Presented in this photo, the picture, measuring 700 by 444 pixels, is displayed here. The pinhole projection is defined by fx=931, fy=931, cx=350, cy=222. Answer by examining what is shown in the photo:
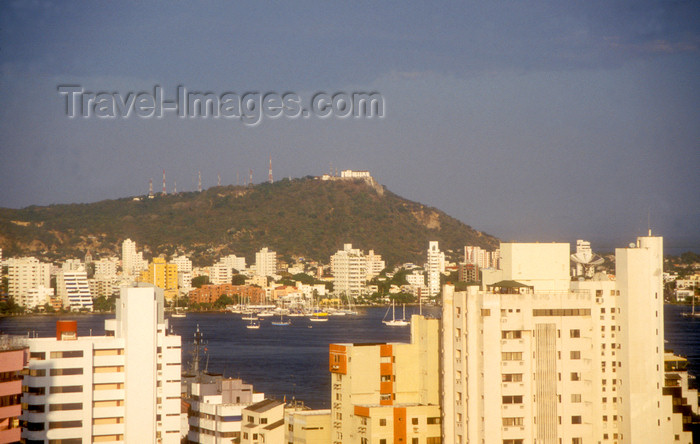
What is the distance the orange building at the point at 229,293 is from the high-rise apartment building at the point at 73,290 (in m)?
6.00

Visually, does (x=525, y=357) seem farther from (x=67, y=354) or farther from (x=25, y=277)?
(x=25, y=277)

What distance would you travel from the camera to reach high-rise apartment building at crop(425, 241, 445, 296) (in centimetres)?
4588

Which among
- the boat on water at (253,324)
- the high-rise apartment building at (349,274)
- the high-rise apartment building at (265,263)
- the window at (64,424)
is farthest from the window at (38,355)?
the high-rise apartment building at (265,263)

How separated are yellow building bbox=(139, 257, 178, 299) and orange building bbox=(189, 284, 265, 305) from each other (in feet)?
3.49

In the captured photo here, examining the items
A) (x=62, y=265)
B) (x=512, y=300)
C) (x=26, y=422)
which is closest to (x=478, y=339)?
(x=512, y=300)

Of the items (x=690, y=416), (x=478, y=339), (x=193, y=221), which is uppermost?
(x=193, y=221)

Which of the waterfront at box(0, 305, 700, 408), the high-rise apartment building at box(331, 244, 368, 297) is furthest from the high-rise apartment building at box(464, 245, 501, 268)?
the waterfront at box(0, 305, 700, 408)

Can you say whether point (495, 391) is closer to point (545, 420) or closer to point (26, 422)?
point (545, 420)

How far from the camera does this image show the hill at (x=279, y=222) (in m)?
51.2

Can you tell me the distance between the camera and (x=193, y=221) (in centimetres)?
5616

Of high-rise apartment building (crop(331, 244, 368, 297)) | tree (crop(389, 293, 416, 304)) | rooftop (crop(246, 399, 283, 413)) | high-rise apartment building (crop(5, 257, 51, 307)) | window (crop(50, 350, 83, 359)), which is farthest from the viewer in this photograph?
high-rise apartment building (crop(331, 244, 368, 297))

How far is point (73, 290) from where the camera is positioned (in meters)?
36.9

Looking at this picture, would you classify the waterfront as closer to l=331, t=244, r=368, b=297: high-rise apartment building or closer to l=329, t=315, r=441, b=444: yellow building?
l=331, t=244, r=368, b=297: high-rise apartment building

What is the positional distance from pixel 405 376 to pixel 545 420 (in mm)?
1880
